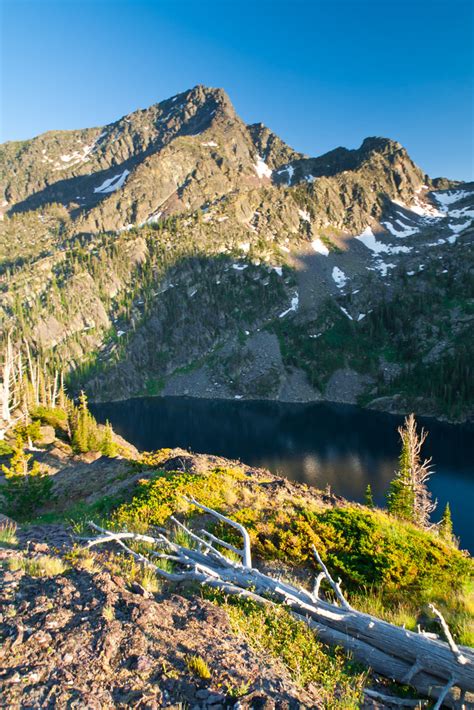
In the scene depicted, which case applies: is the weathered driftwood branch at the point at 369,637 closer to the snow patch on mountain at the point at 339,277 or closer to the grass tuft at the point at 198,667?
the grass tuft at the point at 198,667

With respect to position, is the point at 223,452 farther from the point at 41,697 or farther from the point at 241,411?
the point at 41,697

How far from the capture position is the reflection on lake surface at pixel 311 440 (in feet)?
210

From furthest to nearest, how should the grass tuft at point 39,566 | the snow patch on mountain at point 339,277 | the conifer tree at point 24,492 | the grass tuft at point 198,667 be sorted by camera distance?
1. the snow patch on mountain at point 339,277
2. the conifer tree at point 24,492
3. the grass tuft at point 39,566
4. the grass tuft at point 198,667

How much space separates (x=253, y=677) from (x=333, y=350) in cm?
15804

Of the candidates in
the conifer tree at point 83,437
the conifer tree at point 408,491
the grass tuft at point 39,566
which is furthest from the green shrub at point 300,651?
the conifer tree at point 83,437

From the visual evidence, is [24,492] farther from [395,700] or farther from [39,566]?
[395,700]

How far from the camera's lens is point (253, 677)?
5.14 meters

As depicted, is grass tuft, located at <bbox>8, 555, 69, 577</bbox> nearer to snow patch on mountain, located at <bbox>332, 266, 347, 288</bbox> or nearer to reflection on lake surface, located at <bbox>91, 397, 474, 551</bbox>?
reflection on lake surface, located at <bbox>91, 397, 474, 551</bbox>

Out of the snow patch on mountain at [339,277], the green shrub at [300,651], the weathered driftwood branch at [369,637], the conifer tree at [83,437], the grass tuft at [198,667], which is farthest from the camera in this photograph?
the snow patch on mountain at [339,277]

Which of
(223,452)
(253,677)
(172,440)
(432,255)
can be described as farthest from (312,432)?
(432,255)

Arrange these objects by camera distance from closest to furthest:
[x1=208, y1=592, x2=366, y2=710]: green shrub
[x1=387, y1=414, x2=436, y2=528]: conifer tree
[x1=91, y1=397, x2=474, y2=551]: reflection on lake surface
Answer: [x1=208, y1=592, x2=366, y2=710]: green shrub → [x1=387, y1=414, x2=436, y2=528]: conifer tree → [x1=91, y1=397, x2=474, y2=551]: reflection on lake surface

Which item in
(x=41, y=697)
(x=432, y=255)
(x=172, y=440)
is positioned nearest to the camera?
(x=41, y=697)

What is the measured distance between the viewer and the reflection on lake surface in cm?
6391

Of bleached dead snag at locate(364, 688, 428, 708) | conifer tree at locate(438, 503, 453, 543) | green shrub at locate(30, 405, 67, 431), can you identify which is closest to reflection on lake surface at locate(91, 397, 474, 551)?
conifer tree at locate(438, 503, 453, 543)
